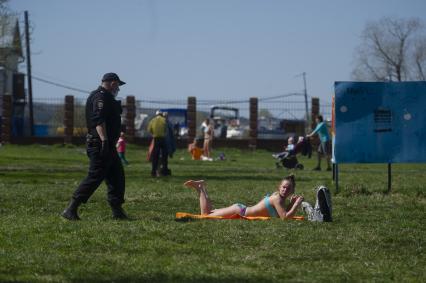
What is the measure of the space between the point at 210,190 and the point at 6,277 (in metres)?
9.12

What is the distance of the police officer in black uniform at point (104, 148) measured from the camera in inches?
415

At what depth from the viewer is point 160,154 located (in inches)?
837

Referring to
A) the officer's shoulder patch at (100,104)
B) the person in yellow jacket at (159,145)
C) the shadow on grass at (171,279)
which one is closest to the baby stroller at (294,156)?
→ the person in yellow jacket at (159,145)

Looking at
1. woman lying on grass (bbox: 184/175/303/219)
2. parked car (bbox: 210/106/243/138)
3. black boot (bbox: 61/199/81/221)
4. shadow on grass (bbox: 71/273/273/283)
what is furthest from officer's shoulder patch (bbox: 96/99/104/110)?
parked car (bbox: 210/106/243/138)

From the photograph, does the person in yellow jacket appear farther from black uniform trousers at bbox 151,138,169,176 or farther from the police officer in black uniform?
the police officer in black uniform

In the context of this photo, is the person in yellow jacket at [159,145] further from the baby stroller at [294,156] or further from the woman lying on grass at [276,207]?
the woman lying on grass at [276,207]

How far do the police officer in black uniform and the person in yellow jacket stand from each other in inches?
390

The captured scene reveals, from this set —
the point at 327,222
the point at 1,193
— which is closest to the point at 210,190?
the point at 1,193

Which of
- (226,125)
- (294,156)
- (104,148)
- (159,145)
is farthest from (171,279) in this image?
(226,125)

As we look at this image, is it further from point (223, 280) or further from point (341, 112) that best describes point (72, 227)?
point (341, 112)

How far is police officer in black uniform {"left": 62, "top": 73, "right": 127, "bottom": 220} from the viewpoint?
415 inches

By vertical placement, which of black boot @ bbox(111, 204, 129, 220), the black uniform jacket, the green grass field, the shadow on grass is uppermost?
the black uniform jacket

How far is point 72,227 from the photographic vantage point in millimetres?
9625

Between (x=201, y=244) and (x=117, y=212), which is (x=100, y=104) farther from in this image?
(x=201, y=244)
